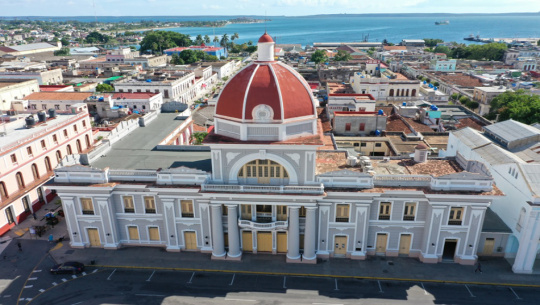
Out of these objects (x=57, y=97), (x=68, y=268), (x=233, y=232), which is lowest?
(x=68, y=268)

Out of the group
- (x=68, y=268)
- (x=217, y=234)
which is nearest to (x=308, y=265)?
(x=217, y=234)

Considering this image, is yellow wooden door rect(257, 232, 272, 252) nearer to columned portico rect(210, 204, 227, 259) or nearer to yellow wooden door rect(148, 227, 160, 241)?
columned portico rect(210, 204, 227, 259)

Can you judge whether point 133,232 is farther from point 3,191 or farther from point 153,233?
point 3,191

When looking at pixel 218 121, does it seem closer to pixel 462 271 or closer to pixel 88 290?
pixel 88 290

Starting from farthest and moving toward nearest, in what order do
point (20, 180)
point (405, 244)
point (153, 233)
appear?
1. point (20, 180)
2. point (153, 233)
3. point (405, 244)

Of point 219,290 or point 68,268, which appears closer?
point 219,290

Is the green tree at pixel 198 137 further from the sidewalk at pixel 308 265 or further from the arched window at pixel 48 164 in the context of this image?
the sidewalk at pixel 308 265

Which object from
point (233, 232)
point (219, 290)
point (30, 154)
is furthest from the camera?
point (30, 154)
